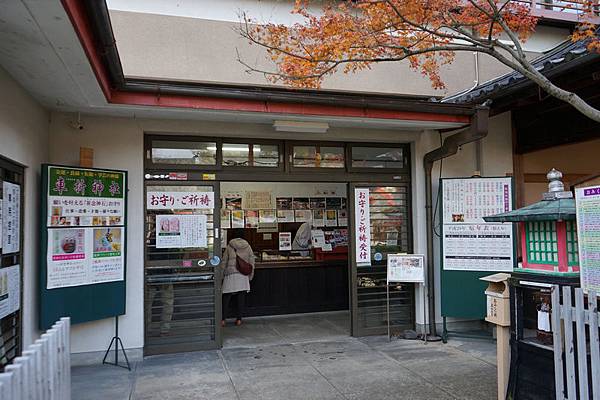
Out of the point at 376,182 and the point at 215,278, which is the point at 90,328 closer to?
the point at 215,278

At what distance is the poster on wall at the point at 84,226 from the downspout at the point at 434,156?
432 cm

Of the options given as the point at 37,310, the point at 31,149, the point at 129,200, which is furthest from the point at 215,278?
the point at 31,149

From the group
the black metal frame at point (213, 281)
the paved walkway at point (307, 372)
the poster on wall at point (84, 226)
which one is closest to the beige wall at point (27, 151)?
the poster on wall at point (84, 226)

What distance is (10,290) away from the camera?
4.43 metres

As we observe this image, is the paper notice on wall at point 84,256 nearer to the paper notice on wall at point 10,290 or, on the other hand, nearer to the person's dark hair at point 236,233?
the paper notice on wall at point 10,290

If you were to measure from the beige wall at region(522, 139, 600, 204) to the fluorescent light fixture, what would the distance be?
392 centimetres

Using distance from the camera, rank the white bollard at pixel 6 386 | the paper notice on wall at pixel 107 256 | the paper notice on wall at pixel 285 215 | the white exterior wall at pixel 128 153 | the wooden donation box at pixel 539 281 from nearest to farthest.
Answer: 1. the white bollard at pixel 6 386
2. the wooden donation box at pixel 539 281
3. the paper notice on wall at pixel 107 256
4. the white exterior wall at pixel 128 153
5. the paper notice on wall at pixel 285 215

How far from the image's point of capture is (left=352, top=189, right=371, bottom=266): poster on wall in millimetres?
6984

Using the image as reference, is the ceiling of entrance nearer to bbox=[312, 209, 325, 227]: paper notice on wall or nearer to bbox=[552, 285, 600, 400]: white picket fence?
bbox=[312, 209, 325, 227]: paper notice on wall

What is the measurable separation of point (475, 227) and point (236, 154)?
356cm

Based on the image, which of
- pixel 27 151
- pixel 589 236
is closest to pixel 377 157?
pixel 589 236

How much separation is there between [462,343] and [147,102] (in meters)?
5.25

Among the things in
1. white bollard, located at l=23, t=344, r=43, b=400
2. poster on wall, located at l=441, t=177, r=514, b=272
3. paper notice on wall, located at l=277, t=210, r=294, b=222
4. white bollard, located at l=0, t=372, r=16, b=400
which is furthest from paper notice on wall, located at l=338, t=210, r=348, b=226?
white bollard, located at l=0, t=372, r=16, b=400

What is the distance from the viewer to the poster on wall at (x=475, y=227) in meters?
6.57
